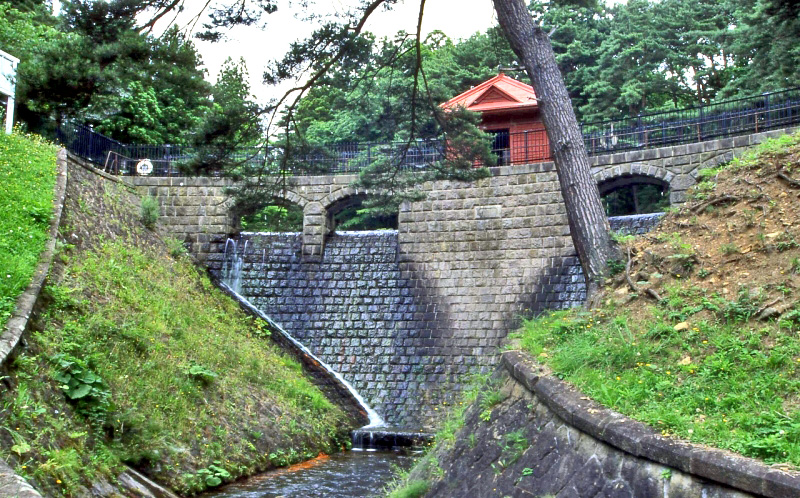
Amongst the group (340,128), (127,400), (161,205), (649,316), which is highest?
(340,128)

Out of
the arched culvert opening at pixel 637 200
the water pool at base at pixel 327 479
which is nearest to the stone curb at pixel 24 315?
the water pool at base at pixel 327 479

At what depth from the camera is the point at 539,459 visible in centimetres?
492

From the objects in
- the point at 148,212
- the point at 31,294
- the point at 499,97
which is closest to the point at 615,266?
the point at 31,294

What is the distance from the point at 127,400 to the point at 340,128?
17.7 meters

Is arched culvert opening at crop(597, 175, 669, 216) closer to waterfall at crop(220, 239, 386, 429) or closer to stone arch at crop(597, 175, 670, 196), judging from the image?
stone arch at crop(597, 175, 670, 196)

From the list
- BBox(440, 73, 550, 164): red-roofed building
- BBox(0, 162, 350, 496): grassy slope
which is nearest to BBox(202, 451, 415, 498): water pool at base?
BBox(0, 162, 350, 496): grassy slope

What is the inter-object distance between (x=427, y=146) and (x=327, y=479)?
510 cm

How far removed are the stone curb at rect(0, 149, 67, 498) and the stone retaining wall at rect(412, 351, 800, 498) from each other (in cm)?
291

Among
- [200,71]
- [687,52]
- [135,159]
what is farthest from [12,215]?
[687,52]

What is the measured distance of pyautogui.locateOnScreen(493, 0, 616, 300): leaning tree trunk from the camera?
741 centimetres

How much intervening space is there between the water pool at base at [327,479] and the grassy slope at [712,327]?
3.08 m

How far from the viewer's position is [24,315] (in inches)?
294

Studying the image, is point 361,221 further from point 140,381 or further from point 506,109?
point 140,381

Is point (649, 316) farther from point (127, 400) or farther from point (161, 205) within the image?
point (161, 205)
